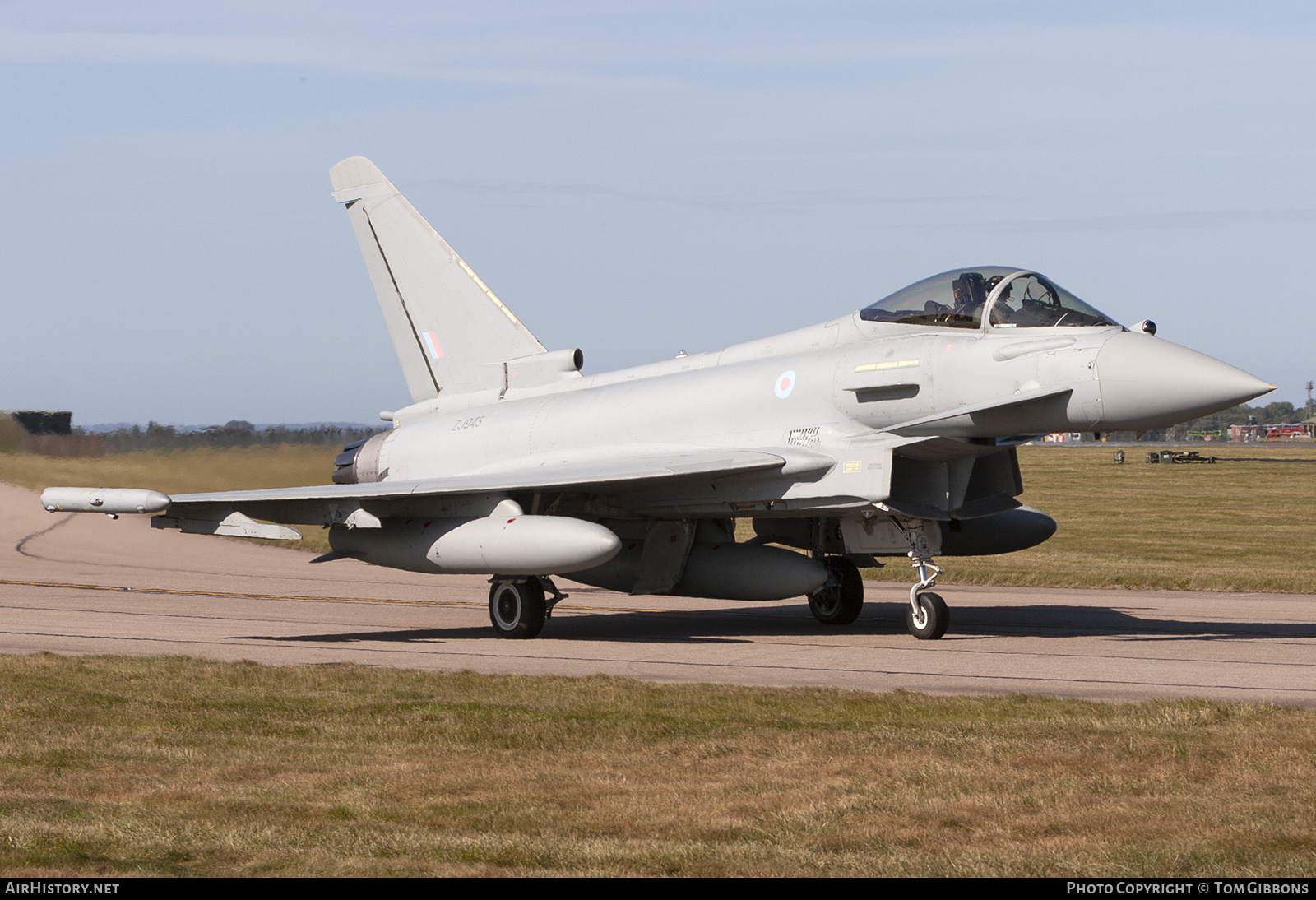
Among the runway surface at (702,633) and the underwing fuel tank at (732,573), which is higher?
the underwing fuel tank at (732,573)

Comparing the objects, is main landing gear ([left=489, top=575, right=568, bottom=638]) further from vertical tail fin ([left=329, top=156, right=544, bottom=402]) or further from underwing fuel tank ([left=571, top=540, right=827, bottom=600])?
vertical tail fin ([left=329, top=156, right=544, bottom=402])

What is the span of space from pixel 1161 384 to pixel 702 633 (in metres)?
5.95

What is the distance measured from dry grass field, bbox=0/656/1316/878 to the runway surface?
5.74ft

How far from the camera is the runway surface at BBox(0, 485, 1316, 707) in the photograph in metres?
11.5

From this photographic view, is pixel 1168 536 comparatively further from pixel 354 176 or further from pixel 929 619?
pixel 354 176

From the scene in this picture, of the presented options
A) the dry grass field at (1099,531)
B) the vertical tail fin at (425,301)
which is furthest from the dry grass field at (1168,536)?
the vertical tail fin at (425,301)

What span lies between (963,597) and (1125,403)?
710 cm

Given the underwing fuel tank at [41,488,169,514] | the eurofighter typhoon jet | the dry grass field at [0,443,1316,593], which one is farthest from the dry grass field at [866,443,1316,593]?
the underwing fuel tank at [41,488,169,514]

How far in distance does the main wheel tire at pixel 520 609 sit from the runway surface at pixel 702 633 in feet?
0.87

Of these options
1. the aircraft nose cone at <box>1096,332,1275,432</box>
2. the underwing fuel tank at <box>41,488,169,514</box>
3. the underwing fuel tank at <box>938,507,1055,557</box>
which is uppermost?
the aircraft nose cone at <box>1096,332,1275,432</box>

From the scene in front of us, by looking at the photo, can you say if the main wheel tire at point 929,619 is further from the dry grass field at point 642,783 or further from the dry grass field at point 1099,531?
the dry grass field at point 1099,531

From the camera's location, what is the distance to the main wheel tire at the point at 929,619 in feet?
46.3

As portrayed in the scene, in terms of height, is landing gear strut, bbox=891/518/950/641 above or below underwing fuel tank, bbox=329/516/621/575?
below

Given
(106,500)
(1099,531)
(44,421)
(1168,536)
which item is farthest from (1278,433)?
(106,500)
